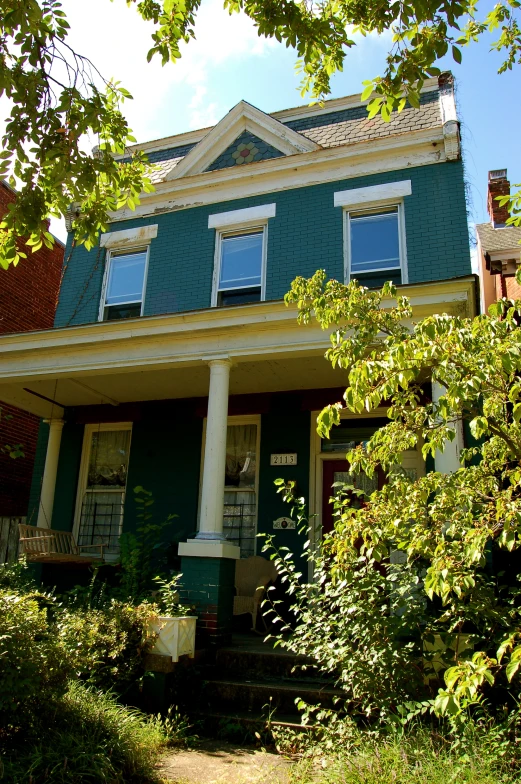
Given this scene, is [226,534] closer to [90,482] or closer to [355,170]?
[90,482]

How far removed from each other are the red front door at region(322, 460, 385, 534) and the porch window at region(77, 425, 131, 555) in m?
3.43

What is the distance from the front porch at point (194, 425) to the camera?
728cm

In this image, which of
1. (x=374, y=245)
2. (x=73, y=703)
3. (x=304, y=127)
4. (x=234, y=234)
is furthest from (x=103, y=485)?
(x=304, y=127)

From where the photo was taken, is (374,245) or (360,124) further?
(360,124)

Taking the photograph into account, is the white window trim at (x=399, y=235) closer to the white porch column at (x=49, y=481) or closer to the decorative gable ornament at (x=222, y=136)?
the decorative gable ornament at (x=222, y=136)

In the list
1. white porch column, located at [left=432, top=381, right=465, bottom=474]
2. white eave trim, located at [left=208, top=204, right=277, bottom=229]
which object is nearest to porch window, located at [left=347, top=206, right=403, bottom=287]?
white eave trim, located at [left=208, top=204, right=277, bottom=229]

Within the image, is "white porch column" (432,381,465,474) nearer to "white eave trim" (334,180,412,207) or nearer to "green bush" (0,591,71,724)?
"white eave trim" (334,180,412,207)

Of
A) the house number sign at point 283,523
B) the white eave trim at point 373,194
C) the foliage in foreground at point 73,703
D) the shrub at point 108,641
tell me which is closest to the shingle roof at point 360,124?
the white eave trim at point 373,194

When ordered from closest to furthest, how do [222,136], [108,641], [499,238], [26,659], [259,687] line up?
[26,659]
[108,641]
[259,687]
[222,136]
[499,238]

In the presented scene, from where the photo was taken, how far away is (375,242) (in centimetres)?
902

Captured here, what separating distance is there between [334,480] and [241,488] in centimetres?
148

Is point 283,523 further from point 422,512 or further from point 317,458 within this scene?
point 422,512

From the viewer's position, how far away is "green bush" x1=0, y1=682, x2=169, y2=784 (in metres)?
3.97

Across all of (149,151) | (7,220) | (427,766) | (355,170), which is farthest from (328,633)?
(149,151)
